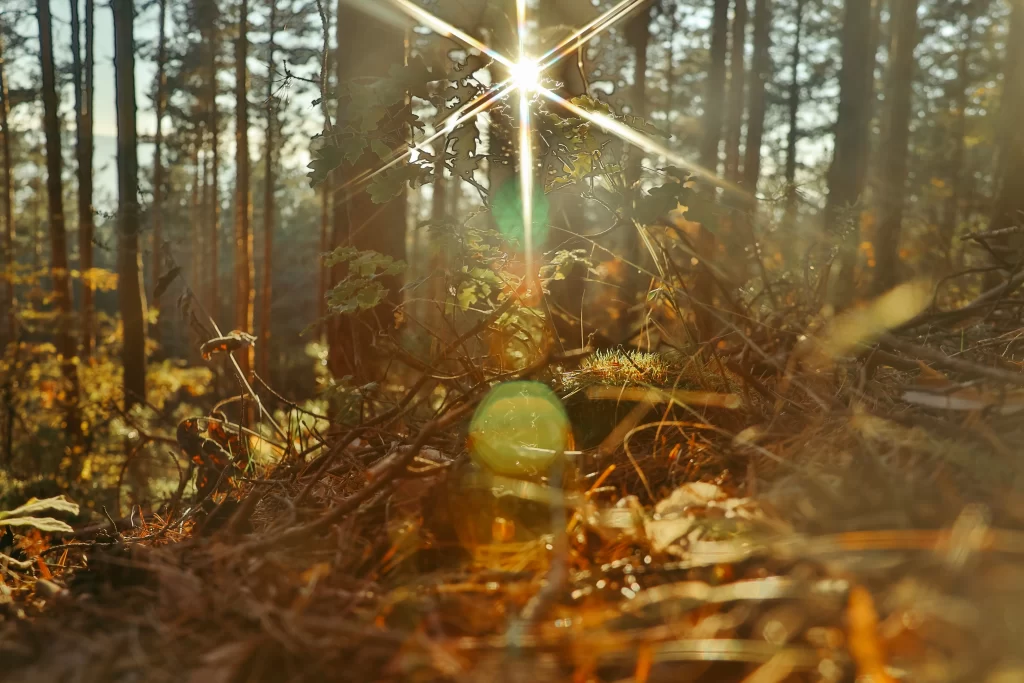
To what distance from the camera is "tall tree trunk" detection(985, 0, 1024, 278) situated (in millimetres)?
4801

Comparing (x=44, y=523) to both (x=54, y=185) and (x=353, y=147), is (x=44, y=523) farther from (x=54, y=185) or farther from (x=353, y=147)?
(x=54, y=185)

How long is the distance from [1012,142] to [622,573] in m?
5.78

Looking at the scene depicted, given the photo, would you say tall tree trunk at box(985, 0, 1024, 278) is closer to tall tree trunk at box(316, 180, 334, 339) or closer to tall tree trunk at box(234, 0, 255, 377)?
tall tree trunk at box(316, 180, 334, 339)

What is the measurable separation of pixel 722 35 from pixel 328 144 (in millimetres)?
14988

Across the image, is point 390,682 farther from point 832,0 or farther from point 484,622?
point 832,0

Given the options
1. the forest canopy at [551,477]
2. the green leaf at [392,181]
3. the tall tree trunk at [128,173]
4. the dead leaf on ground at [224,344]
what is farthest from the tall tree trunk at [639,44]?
the dead leaf on ground at [224,344]

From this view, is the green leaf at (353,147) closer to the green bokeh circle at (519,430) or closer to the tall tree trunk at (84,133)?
the green bokeh circle at (519,430)

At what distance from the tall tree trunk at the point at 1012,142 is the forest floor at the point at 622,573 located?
2.88 meters

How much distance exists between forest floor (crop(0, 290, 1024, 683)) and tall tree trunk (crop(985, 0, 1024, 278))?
2.88 metres

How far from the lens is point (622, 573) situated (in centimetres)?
144

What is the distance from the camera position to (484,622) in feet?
4.25

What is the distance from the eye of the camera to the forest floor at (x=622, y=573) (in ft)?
3.61

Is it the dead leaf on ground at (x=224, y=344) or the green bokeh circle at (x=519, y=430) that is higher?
the dead leaf on ground at (x=224, y=344)

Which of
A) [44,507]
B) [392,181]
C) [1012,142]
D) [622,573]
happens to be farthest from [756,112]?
[622,573]
